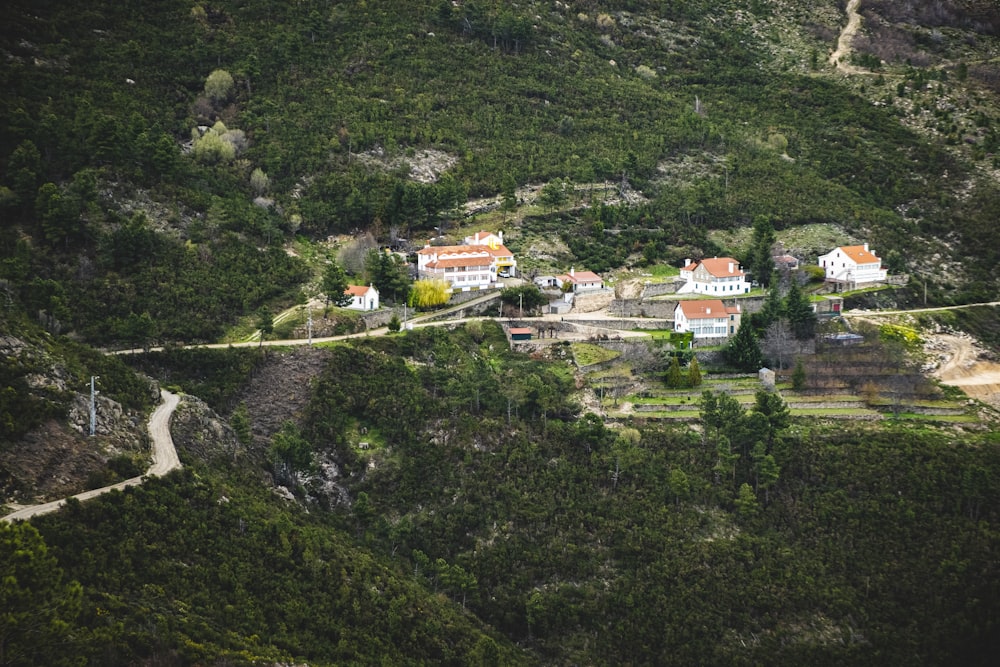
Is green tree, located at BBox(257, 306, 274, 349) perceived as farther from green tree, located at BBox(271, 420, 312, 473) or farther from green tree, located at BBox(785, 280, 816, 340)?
green tree, located at BBox(785, 280, 816, 340)

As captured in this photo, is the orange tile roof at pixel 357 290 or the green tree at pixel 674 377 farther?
the orange tile roof at pixel 357 290

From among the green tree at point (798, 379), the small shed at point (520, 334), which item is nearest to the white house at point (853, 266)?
the green tree at point (798, 379)

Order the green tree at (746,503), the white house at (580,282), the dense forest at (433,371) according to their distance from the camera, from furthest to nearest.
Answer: the white house at (580,282) < the green tree at (746,503) < the dense forest at (433,371)

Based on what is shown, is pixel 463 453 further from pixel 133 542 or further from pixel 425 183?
pixel 425 183

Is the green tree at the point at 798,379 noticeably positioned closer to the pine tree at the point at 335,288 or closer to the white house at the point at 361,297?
the white house at the point at 361,297

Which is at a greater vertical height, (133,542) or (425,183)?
(425,183)

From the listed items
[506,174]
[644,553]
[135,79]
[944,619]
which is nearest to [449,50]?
[506,174]

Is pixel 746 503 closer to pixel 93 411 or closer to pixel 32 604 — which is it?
pixel 93 411
